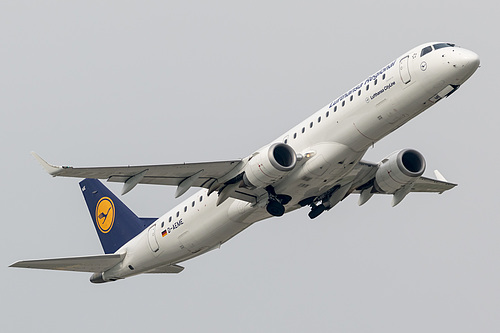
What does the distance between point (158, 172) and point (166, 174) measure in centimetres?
35

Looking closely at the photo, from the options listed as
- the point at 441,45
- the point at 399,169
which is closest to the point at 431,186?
the point at 399,169

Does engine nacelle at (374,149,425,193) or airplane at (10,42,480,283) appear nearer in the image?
airplane at (10,42,480,283)

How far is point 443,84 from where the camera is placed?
106ft

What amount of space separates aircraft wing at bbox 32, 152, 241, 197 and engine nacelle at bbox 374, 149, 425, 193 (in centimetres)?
658

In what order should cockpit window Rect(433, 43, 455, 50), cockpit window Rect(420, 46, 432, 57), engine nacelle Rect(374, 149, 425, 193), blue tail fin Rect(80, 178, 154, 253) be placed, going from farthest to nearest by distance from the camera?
1. blue tail fin Rect(80, 178, 154, 253)
2. engine nacelle Rect(374, 149, 425, 193)
3. cockpit window Rect(420, 46, 432, 57)
4. cockpit window Rect(433, 43, 455, 50)

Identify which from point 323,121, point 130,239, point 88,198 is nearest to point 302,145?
point 323,121

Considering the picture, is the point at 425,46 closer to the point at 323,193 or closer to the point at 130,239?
the point at 323,193

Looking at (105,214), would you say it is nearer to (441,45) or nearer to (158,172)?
(158,172)

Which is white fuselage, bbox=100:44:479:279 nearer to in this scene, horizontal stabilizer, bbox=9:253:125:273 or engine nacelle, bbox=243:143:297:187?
engine nacelle, bbox=243:143:297:187

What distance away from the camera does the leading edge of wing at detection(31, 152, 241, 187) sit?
110 feet

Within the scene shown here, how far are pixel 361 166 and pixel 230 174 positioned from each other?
5.96m

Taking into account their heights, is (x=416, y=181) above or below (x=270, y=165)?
below

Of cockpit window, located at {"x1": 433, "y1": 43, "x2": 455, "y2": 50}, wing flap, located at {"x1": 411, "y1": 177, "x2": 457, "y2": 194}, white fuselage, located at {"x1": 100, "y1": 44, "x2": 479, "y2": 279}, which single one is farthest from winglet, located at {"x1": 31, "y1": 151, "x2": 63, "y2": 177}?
wing flap, located at {"x1": 411, "y1": 177, "x2": 457, "y2": 194}

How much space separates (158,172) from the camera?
116ft
